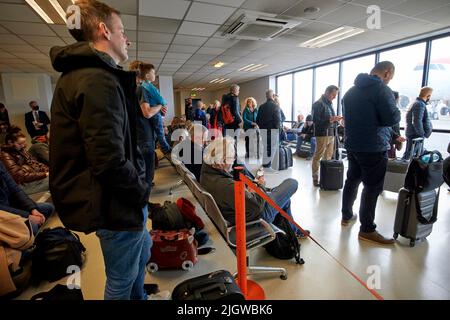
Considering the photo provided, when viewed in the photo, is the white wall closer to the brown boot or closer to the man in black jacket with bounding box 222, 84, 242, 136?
the man in black jacket with bounding box 222, 84, 242, 136

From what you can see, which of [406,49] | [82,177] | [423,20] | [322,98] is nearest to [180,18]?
[322,98]

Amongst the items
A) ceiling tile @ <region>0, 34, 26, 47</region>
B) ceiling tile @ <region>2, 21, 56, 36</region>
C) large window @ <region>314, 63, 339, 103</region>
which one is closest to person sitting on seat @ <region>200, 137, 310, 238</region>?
ceiling tile @ <region>2, 21, 56, 36</region>

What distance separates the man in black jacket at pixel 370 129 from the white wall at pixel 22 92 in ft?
31.1

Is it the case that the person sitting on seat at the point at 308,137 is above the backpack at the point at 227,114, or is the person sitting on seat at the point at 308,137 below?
below

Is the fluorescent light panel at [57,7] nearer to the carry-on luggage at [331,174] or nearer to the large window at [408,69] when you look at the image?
the carry-on luggage at [331,174]

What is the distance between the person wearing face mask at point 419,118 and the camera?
373cm

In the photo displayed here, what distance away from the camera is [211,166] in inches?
69.2

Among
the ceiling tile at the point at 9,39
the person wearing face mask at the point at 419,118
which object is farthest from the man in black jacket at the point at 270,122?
the ceiling tile at the point at 9,39

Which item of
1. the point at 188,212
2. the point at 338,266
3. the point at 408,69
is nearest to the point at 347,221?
the point at 338,266

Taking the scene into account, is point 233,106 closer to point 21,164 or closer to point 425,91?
point 425,91

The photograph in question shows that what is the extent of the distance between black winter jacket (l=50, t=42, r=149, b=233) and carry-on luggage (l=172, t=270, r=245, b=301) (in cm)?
43

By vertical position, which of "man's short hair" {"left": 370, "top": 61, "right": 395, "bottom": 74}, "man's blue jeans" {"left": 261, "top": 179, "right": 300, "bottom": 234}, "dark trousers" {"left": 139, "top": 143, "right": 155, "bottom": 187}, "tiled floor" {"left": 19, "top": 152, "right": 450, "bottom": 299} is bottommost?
"tiled floor" {"left": 19, "top": 152, "right": 450, "bottom": 299}

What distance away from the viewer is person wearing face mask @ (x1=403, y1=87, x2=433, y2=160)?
3.73 m

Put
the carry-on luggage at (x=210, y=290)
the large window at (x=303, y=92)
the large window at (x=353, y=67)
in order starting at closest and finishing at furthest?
the carry-on luggage at (x=210, y=290), the large window at (x=353, y=67), the large window at (x=303, y=92)
